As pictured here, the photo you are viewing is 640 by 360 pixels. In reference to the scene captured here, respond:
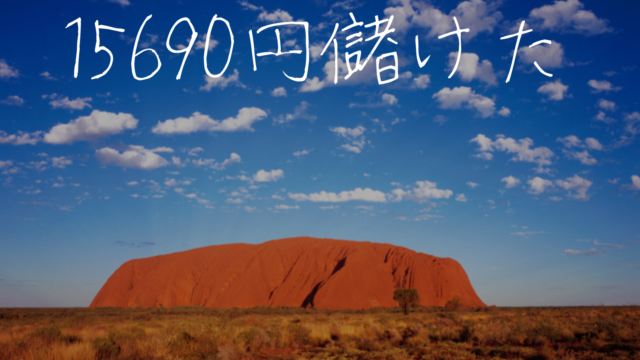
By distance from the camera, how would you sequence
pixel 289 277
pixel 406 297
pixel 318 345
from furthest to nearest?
pixel 289 277 < pixel 406 297 < pixel 318 345

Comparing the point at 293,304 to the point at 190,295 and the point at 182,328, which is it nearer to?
the point at 190,295

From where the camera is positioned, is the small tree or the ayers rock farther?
the ayers rock

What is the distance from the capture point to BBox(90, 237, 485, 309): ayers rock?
63.6m

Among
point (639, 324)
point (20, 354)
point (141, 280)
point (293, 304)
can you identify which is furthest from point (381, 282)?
point (20, 354)

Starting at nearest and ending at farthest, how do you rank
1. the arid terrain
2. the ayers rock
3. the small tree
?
the arid terrain → the small tree → the ayers rock

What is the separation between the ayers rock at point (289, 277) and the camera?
209ft

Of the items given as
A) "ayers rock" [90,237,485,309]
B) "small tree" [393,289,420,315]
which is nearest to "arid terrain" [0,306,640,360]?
"small tree" [393,289,420,315]

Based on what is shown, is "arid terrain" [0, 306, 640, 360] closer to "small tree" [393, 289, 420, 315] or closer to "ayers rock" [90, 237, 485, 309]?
"small tree" [393, 289, 420, 315]

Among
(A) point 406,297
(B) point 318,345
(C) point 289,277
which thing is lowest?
(A) point 406,297

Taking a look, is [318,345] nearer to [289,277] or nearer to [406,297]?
[406,297]

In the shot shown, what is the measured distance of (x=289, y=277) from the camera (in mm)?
69625

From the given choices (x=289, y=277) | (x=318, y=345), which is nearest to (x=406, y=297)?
(x=289, y=277)

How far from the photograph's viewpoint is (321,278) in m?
67.6

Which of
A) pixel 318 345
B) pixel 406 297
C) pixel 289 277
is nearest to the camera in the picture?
pixel 318 345
